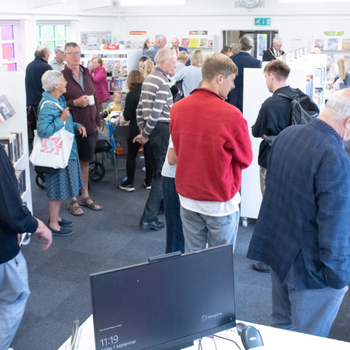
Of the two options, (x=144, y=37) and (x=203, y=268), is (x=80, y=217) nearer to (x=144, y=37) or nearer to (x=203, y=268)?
(x=203, y=268)

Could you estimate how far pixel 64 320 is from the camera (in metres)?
2.98

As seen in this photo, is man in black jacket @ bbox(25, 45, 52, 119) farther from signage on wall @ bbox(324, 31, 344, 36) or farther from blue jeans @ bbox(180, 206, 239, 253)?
signage on wall @ bbox(324, 31, 344, 36)

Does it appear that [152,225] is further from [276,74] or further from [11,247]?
[11,247]

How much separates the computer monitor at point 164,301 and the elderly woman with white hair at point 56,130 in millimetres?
2802

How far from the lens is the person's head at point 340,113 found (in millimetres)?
1791

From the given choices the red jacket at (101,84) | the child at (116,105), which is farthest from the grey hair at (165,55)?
the red jacket at (101,84)

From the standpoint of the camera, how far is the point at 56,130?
3.96 m

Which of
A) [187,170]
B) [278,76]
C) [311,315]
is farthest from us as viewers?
[278,76]

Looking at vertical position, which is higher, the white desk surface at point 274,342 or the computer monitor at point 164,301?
the computer monitor at point 164,301

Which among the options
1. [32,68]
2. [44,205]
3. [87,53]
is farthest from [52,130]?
[87,53]

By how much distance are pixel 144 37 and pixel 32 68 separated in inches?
270

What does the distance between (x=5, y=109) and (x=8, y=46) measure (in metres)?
5.66

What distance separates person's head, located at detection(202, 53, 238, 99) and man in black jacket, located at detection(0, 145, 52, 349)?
111cm

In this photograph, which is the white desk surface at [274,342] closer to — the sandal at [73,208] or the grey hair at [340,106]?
the grey hair at [340,106]
